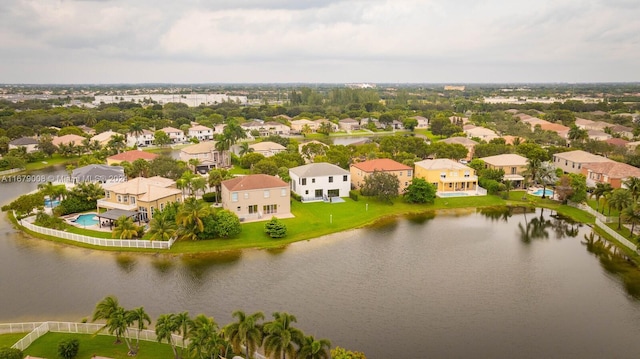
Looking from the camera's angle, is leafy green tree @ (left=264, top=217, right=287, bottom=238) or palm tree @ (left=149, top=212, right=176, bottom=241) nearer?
palm tree @ (left=149, top=212, right=176, bottom=241)

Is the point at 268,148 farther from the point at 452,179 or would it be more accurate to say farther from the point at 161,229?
the point at 161,229

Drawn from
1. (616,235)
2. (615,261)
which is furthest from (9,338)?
(616,235)

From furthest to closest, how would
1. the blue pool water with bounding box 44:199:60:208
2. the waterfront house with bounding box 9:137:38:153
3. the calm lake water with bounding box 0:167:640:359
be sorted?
the waterfront house with bounding box 9:137:38:153, the blue pool water with bounding box 44:199:60:208, the calm lake water with bounding box 0:167:640:359

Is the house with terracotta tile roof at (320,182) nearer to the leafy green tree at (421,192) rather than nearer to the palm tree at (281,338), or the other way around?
the leafy green tree at (421,192)

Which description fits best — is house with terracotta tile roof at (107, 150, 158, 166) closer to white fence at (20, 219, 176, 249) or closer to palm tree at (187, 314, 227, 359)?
white fence at (20, 219, 176, 249)

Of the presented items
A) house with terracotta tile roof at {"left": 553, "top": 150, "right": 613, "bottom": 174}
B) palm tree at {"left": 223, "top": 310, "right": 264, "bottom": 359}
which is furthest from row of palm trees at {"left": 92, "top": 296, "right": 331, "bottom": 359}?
house with terracotta tile roof at {"left": 553, "top": 150, "right": 613, "bottom": 174}

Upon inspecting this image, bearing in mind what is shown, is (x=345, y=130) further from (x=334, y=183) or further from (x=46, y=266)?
(x=46, y=266)
